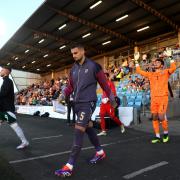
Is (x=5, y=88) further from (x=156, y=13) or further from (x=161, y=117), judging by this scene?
(x=156, y=13)

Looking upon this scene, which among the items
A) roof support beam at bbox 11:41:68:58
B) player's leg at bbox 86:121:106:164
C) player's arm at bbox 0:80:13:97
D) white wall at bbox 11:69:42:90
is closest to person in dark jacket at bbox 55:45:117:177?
player's leg at bbox 86:121:106:164

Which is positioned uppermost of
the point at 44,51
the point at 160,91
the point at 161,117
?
the point at 44,51

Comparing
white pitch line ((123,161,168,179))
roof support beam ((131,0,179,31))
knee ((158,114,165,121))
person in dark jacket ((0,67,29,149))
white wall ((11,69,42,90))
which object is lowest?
white pitch line ((123,161,168,179))

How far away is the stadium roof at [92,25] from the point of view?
19594 mm

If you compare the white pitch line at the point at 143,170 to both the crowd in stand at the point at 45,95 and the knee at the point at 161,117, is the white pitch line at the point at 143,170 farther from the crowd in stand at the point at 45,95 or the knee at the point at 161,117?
the crowd in stand at the point at 45,95

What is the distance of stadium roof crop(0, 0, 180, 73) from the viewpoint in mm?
19594

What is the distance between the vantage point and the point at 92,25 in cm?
2331

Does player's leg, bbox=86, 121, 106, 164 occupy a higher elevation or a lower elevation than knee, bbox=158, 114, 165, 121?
lower

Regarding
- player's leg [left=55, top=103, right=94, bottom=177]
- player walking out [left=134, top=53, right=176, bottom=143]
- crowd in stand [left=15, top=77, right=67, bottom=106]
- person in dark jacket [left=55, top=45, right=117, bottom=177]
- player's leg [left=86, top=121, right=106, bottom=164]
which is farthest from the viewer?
crowd in stand [left=15, top=77, right=67, bottom=106]

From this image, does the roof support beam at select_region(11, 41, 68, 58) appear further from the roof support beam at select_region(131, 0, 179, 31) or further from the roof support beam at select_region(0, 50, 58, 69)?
the roof support beam at select_region(131, 0, 179, 31)

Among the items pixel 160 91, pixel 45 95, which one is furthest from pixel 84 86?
pixel 45 95

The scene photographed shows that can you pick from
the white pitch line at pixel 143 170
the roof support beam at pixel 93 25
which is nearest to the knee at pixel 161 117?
the white pitch line at pixel 143 170

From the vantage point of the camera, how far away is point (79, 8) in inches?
795

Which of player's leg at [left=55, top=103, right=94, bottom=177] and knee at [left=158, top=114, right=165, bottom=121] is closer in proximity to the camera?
player's leg at [left=55, top=103, right=94, bottom=177]
